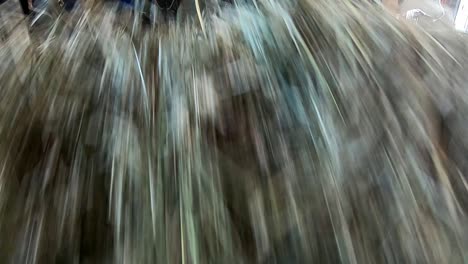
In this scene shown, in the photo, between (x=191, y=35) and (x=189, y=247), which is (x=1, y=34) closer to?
(x=191, y=35)

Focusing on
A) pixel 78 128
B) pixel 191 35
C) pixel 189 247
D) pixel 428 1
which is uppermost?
pixel 428 1

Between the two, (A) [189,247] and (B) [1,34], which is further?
(B) [1,34]

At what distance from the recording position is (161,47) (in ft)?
1.53

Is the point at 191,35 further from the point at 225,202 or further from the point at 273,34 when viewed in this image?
the point at 225,202

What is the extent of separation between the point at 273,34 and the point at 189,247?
21cm

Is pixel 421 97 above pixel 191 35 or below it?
below

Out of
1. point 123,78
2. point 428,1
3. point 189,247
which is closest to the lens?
point 189,247

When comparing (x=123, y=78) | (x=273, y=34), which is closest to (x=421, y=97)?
(x=273, y=34)

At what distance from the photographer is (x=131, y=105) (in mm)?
401

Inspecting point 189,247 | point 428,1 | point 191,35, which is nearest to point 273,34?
point 191,35

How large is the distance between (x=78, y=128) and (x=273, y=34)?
0.61 feet

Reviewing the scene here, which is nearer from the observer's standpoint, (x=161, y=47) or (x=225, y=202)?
(x=225, y=202)

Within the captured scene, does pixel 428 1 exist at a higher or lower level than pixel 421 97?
higher

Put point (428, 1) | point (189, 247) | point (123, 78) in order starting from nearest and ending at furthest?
1. point (189, 247)
2. point (123, 78)
3. point (428, 1)
